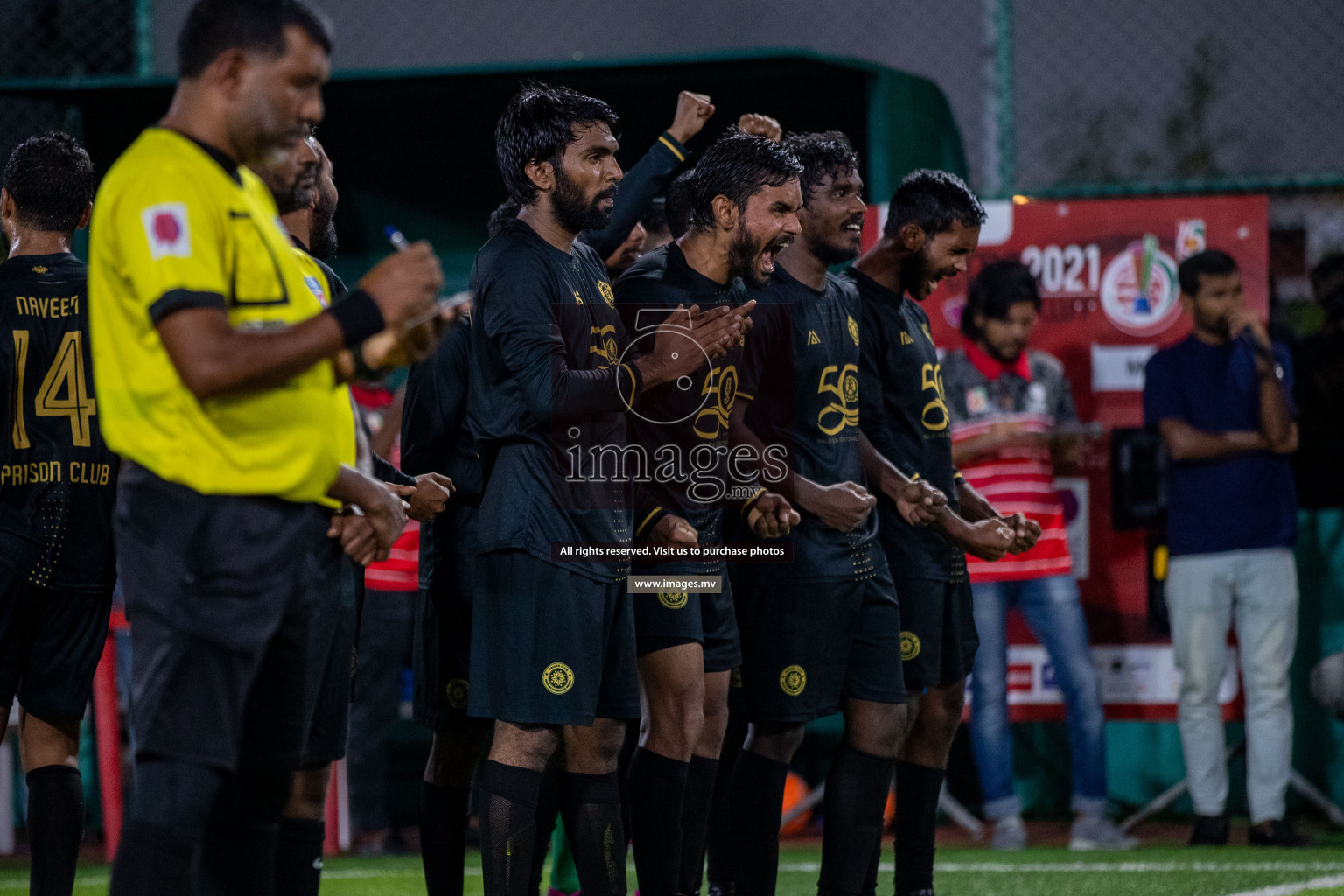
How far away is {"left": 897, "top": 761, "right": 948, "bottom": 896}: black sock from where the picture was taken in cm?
416

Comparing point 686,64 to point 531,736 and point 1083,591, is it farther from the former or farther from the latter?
point 531,736

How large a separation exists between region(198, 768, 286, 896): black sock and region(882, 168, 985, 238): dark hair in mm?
2564

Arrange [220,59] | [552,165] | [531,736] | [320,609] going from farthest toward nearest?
[552,165] < [531,736] < [320,609] < [220,59]

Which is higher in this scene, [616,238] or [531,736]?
[616,238]

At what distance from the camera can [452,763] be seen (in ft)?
12.6

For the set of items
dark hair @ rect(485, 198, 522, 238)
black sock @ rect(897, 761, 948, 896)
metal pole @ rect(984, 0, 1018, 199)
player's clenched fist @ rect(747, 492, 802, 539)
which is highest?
metal pole @ rect(984, 0, 1018, 199)

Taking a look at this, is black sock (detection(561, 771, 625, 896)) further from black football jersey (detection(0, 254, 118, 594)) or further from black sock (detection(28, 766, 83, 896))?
black football jersey (detection(0, 254, 118, 594))

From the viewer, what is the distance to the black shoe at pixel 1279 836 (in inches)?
224

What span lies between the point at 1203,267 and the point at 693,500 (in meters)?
3.18

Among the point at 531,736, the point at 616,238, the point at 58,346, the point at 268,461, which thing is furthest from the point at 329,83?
the point at 268,461

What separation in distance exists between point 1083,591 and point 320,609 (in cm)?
457

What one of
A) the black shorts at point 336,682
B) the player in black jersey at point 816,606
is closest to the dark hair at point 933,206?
the player in black jersey at point 816,606

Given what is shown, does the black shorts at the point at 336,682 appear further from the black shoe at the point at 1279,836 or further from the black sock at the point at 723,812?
the black shoe at the point at 1279,836

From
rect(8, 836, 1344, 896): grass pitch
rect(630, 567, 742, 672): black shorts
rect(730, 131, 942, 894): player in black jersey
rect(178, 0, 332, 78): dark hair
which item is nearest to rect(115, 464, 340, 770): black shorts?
rect(178, 0, 332, 78): dark hair
